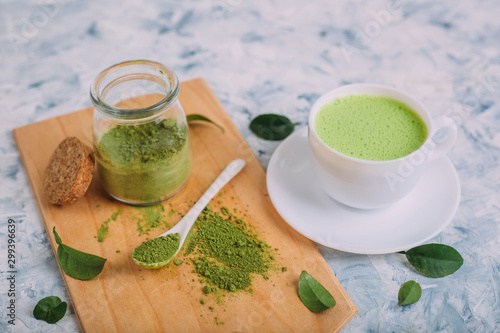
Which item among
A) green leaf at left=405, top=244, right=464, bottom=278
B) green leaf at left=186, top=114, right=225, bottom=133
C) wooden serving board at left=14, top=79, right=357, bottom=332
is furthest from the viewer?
green leaf at left=186, top=114, right=225, bottom=133

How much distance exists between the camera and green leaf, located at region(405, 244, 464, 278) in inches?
43.3

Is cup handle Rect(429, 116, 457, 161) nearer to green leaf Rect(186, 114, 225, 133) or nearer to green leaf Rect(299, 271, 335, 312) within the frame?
green leaf Rect(299, 271, 335, 312)

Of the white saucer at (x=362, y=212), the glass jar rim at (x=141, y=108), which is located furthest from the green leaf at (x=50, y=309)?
the white saucer at (x=362, y=212)

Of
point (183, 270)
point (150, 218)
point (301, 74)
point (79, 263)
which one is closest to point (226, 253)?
point (183, 270)

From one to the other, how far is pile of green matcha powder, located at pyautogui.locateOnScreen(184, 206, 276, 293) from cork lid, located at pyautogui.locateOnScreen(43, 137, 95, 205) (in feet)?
1.01

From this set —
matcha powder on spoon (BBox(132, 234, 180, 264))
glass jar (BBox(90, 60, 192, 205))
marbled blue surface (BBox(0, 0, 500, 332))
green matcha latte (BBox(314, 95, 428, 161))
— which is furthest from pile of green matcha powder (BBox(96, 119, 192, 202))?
green matcha latte (BBox(314, 95, 428, 161))

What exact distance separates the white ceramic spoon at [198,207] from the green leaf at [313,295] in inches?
12.1

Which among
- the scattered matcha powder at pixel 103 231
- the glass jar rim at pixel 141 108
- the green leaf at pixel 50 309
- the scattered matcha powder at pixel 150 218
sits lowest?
the green leaf at pixel 50 309

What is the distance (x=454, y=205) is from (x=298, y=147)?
0.44m

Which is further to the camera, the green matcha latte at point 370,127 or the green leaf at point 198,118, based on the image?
the green leaf at point 198,118

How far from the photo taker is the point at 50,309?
1.04 m

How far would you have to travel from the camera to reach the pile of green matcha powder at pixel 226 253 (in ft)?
3.51

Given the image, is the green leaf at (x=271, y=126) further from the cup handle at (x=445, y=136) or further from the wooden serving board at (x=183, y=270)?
the cup handle at (x=445, y=136)

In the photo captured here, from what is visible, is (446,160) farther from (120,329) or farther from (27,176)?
(27,176)
